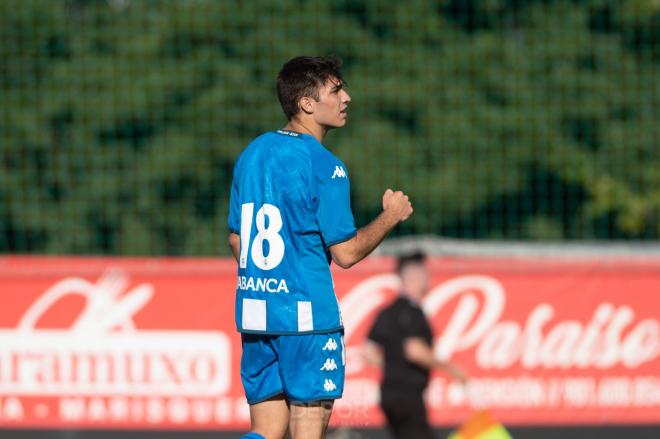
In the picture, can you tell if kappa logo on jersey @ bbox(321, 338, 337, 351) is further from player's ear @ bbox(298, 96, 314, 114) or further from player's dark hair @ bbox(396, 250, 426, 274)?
player's dark hair @ bbox(396, 250, 426, 274)

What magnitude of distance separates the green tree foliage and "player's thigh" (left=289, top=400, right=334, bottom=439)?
615 inches

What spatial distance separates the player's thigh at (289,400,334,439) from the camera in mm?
4578

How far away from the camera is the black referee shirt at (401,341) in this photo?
8.79 metres

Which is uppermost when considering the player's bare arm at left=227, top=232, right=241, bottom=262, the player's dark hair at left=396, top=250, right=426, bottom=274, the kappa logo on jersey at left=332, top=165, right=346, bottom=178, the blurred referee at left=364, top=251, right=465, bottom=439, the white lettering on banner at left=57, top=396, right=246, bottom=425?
the kappa logo on jersey at left=332, top=165, right=346, bottom=178

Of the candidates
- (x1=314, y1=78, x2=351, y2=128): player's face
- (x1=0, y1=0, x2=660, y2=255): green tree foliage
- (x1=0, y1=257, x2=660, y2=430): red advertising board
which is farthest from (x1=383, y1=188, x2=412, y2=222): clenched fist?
(x1=0, y1=0, x2=660, y2=255): green tree foliage

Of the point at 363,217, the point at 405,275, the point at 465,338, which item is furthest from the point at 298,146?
the point at 363,217

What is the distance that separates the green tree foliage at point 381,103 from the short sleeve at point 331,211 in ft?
51.4

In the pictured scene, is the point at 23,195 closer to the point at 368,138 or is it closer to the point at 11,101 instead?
the point at 11,101

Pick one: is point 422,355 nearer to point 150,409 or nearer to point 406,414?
point 406,414

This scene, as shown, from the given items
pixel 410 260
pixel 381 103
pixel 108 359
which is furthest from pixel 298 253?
pixel 381 103

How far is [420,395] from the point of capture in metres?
8.80

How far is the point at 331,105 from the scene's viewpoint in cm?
468

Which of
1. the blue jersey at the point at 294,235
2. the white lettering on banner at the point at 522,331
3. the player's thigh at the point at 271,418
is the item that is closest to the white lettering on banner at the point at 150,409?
the white lettering on banner at the point at 522,331

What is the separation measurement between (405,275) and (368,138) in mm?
12085
